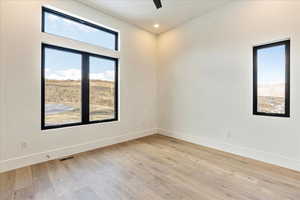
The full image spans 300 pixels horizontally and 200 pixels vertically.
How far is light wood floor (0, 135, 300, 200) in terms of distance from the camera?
71.2 inches

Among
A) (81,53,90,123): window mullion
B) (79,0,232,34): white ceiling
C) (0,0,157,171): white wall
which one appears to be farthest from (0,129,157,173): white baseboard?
(79,0,232,34): white ceiling

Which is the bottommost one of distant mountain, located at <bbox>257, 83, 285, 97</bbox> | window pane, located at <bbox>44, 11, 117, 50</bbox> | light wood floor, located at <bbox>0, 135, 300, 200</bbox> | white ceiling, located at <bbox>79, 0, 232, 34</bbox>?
light wood floor, located at <bbox>0, 135, 300, 200</bbox>

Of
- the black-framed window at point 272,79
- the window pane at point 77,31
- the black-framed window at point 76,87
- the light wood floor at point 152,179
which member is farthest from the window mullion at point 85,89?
the black-framed window at point 272,79

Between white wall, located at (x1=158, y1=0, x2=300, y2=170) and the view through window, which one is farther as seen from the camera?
the view through window

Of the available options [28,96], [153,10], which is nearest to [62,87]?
[28,96]

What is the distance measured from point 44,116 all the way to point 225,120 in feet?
12.3

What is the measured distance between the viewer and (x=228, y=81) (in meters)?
3.22

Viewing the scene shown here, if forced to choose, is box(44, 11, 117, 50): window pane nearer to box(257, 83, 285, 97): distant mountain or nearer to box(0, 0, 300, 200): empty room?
box(0, 0, 300, 200): empty room

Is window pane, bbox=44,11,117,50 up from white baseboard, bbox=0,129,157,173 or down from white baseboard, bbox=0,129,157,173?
up

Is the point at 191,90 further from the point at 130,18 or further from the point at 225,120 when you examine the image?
the point at 130,18

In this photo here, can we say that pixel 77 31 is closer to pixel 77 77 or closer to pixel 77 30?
pixel 77 30

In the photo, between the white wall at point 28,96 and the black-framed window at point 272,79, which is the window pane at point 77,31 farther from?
the black-framed window at point 272,79

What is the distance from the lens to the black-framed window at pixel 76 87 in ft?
9.51

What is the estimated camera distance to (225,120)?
3.28 meters
